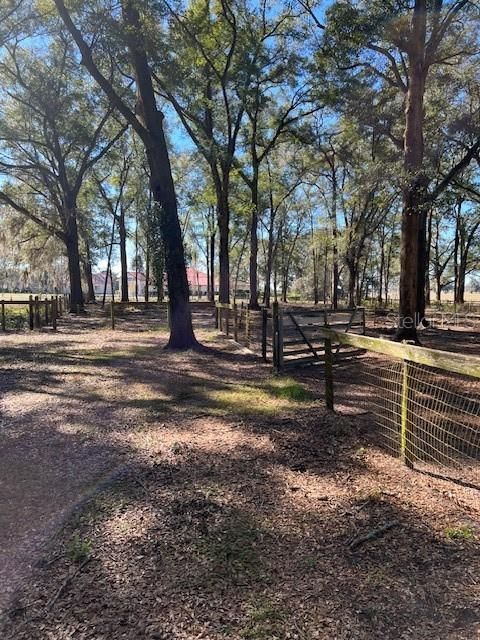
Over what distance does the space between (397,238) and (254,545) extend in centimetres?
3510

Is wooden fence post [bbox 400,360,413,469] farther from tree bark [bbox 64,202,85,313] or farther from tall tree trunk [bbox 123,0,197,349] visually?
tree bark [bbox 64,202,85,313]

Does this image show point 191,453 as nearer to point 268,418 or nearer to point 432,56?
point 268,418

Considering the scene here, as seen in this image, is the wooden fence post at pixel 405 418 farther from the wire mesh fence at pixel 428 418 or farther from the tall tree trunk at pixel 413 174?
the tall tree trunk at pixel 413 174

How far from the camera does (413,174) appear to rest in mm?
10242

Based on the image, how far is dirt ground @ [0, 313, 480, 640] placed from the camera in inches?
87.0

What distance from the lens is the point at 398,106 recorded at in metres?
15.8

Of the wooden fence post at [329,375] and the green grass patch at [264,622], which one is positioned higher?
the wooden fence post at [329,375]

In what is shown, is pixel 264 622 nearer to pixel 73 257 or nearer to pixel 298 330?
pixel 298 330

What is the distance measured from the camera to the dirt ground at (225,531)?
221 centimetres

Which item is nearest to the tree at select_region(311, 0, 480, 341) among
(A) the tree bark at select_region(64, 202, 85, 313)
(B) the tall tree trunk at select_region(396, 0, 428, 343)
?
(B) the tall tree trunk at select_region(396, 0, 428, 343)

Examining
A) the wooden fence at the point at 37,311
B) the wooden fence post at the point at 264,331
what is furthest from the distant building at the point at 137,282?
the wooden fence post at the point at 264,331

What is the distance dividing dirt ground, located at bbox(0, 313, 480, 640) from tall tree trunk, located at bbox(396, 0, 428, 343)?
6.43 metres

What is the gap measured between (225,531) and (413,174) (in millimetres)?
9514

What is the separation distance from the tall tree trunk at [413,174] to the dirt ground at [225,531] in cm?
643
